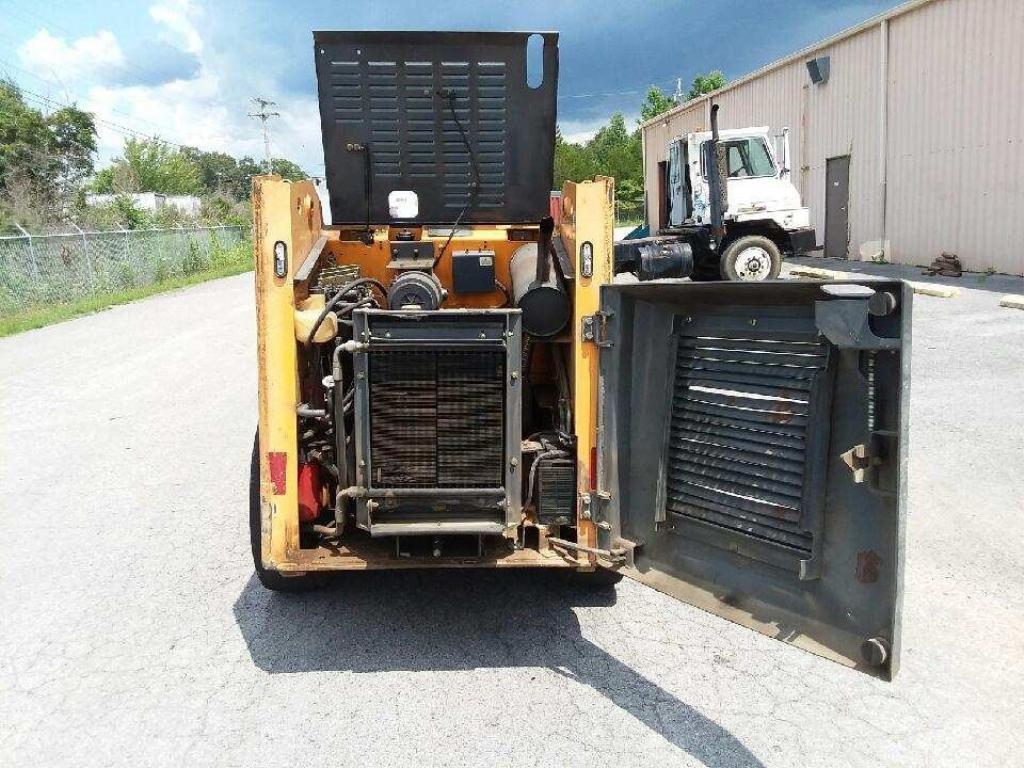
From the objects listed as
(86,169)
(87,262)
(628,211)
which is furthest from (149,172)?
(87,262)

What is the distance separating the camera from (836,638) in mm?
2748

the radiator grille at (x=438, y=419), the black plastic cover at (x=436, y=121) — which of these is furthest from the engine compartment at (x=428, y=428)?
the black plastic cover at (x=436, y=121)

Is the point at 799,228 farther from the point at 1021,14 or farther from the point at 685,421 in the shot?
the point at 685,421

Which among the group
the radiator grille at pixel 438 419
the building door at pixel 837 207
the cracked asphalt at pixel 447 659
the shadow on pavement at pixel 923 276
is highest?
the building door at pixel 837 207

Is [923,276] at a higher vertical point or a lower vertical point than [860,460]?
higher

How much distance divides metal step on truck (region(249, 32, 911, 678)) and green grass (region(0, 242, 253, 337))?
13.9 meters

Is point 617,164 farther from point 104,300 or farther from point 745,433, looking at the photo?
point 745,433

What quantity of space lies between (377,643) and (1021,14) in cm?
1778

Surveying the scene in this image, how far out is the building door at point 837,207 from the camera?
22.6m

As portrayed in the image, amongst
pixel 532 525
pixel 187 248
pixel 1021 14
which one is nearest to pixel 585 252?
pixel 532 525

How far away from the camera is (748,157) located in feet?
54.4

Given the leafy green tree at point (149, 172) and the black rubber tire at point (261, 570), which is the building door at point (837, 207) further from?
the leafy green tree at point (149, 172)

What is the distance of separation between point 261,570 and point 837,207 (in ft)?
72.4

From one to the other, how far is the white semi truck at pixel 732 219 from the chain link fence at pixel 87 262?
13.0 m
